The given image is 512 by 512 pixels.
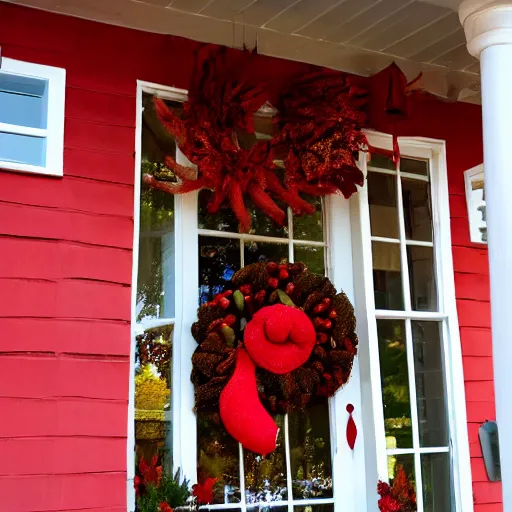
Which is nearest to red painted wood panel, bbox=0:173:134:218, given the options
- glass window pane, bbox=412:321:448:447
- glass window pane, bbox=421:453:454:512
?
glass window pane, bbox=412:321:448:447

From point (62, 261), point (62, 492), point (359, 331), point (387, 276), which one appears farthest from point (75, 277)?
point (387, 276)

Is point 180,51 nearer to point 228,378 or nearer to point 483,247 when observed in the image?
point 228,378

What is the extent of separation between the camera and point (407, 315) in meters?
3.67

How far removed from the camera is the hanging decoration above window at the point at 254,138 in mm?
3248

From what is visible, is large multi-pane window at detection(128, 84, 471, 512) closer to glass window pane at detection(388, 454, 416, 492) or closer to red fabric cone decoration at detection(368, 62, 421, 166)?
glass window pane at detection(388, 454, 416, 492)

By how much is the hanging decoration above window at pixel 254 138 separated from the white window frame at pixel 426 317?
0.94 ft

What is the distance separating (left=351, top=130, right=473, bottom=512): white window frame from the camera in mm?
3459

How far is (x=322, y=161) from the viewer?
3.37m

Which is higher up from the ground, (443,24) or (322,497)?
(443,24)

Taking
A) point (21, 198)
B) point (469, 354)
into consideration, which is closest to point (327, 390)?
point (469, 354)

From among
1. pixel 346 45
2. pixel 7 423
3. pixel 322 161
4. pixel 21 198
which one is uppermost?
pixel 346 45

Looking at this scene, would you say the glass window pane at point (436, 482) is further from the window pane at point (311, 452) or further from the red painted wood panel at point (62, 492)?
the red painted wood panel at point (62, 492)

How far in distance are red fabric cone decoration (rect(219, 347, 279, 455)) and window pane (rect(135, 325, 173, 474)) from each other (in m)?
0.22

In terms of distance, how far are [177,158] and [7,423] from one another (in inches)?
48.5
